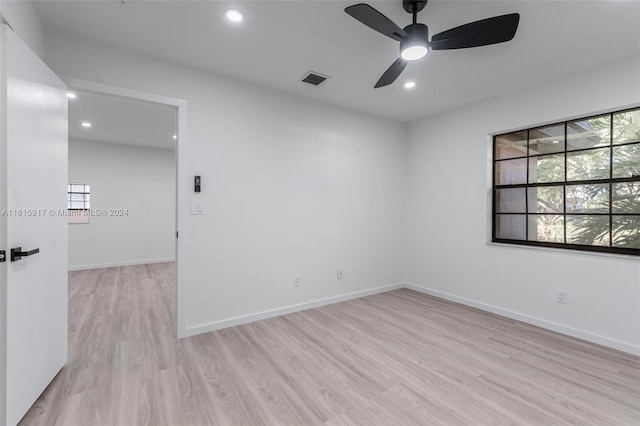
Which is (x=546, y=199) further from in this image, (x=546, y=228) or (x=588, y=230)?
(x=588, y=230)

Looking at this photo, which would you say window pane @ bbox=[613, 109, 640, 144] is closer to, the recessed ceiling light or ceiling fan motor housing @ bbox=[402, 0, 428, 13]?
ceiling fan motor housing @ bbox=[402, 0, 428, 13]

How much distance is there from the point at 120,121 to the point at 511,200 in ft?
19.3

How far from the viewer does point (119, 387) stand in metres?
1.93

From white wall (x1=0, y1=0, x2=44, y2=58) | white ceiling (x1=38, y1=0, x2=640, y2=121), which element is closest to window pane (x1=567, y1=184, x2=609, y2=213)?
white ceiling (x1=38, y1=0, x2=640, y2=121)

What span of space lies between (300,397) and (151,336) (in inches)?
68.6

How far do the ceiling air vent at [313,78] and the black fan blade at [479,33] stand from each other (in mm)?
1292

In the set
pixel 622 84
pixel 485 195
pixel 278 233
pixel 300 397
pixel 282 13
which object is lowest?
pixel 300 397

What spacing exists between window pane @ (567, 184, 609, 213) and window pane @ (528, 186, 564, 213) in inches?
3.2

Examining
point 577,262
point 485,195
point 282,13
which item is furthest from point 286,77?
point 577,262

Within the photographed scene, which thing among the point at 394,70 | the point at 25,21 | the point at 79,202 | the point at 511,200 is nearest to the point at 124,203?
the point at 79,202

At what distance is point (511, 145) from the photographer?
346cm

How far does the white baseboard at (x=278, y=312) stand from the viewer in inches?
111

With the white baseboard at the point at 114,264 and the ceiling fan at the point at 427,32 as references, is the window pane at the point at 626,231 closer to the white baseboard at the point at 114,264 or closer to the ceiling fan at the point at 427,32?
the ceiling fan at the point at 427,32

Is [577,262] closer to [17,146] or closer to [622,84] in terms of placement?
[622,84]
